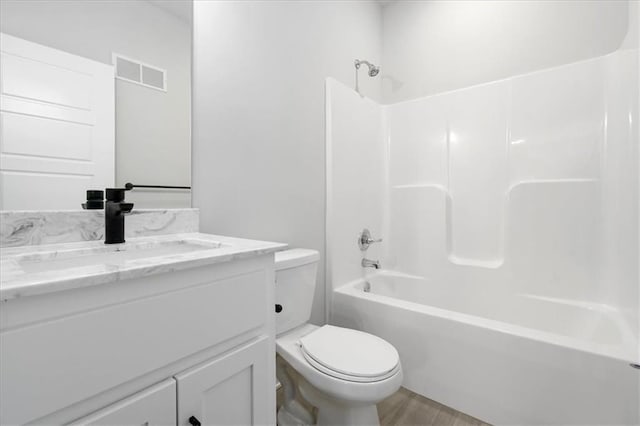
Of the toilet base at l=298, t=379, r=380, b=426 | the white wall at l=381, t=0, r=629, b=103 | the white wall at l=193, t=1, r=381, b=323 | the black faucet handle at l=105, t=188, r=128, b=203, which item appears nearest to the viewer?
the black faucet handle at l=105, t=188, r=128, b=203

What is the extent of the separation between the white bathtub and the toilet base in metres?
0.47

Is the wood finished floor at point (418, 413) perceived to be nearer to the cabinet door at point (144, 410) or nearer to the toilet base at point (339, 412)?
the toilet base at point (339, 412)

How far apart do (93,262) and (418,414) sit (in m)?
1.53

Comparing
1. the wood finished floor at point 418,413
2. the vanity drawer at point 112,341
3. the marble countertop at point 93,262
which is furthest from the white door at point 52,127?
the wood finished floor at point 418,413

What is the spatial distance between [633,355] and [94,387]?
1685mm

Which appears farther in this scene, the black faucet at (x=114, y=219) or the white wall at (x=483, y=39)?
the white wall at (x=483, y=39)

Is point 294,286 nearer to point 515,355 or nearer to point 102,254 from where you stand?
point 102,254

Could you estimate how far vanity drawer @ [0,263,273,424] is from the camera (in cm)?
52

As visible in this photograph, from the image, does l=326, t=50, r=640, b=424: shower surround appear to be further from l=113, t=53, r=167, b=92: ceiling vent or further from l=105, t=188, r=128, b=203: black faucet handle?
l=105, t=188, r=128, b=203: black faucet handle

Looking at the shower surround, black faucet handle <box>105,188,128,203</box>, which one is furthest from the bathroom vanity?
the shower surround

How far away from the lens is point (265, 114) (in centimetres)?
160

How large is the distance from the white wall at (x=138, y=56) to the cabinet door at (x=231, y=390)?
0.68m

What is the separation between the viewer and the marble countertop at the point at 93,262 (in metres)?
0.53

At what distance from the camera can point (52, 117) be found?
958 mm
